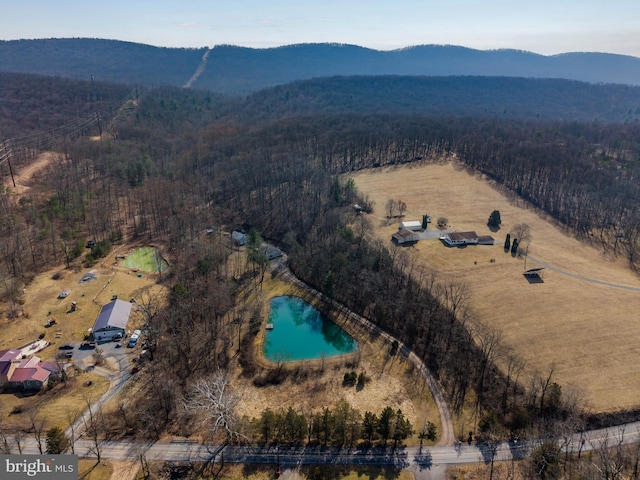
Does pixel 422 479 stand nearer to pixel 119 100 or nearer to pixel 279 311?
pixel 279 311

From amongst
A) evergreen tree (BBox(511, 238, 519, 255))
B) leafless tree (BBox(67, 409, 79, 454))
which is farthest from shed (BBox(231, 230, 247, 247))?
evergreen tree (BBox(511, 238, 519, 255))

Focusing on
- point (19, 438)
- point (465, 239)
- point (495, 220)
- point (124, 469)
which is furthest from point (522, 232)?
point (19, 438)

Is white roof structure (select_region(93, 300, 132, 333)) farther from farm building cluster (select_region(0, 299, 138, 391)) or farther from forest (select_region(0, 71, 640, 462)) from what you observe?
forest (select_region(0, 71, 640, 462))

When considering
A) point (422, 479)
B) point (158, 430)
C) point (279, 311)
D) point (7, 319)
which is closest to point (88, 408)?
point (158, 430)

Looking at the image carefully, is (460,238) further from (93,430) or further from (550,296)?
(93,430)

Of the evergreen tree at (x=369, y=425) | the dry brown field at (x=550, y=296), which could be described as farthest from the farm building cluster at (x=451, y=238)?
the evergreen tree at (x=369, y=425)

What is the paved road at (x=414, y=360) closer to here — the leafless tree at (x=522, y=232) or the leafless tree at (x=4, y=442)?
the leafless tree at (x=4, y=442)

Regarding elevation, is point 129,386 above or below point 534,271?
below

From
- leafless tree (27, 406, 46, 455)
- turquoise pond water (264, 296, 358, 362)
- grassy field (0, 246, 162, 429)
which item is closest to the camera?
leafless tree (27, 406, 46, 455)
